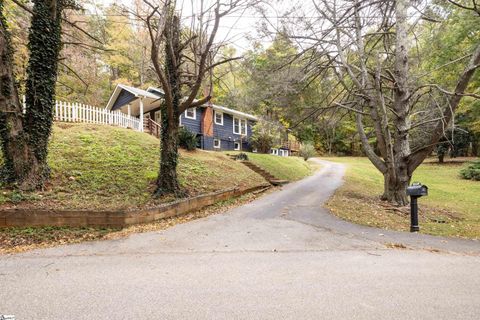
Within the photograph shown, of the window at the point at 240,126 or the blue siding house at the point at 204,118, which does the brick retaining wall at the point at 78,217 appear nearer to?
the blue siding house at the point at 204,118

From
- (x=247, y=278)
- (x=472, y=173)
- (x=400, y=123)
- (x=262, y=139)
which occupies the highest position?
(x=262, y=139)

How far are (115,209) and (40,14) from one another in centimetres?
545

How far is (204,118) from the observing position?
22578mm

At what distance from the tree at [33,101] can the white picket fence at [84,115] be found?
7.27m

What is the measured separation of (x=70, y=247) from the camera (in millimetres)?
4637

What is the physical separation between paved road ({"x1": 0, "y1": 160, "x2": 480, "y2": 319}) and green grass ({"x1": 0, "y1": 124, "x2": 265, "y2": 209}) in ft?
6.35

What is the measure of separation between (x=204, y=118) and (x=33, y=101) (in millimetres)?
16315

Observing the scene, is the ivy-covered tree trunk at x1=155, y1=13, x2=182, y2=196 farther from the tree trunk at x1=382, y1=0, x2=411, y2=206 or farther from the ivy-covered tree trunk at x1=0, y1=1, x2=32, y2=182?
the tree trunk at x1=382, y1=0, x2=411, y2=206

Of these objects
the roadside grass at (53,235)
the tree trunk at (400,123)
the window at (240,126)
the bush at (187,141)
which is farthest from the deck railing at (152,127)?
the tree trunk at (400,123)

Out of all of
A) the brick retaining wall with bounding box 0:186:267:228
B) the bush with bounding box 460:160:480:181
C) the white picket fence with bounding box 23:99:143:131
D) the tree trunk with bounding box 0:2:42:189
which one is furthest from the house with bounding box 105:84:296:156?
the bush with bounding box 460:160:480:181

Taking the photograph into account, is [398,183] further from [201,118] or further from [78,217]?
[201,118]

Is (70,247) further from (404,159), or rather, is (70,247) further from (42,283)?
(404,159)

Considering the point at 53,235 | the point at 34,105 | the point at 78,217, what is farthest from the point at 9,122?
the point at 53,235

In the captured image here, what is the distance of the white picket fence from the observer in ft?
43.4
